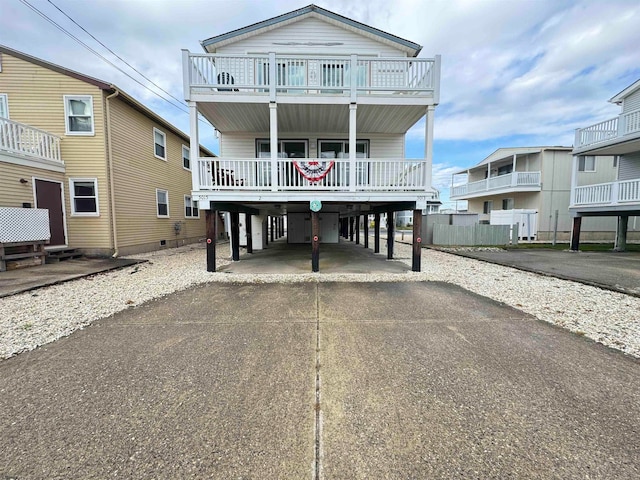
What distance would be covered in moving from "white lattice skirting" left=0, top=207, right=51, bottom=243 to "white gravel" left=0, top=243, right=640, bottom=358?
2658mm

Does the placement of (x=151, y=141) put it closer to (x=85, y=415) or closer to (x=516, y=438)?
(x=85, y=415)

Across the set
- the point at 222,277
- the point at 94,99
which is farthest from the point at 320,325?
the point at 94,99

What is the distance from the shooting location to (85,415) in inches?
84.7

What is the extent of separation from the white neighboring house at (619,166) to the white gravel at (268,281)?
6.98 meters

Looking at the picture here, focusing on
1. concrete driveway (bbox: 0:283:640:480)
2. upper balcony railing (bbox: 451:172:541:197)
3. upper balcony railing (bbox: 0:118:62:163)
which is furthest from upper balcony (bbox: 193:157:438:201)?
upper balcony railing (bbox: 451:172:541:197)

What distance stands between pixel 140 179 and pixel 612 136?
785 inches

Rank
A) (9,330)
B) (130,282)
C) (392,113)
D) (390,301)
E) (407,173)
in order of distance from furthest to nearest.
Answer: (392,113) → (407,173) → (130,282) → (390,301) → (9,330)

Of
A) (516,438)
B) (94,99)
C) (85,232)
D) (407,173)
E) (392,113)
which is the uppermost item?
(94,99)

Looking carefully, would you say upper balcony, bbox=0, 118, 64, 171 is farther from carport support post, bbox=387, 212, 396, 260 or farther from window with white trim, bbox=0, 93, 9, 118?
carport support post, bbox=387, 212, 396, 260

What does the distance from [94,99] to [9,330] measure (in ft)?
30.6

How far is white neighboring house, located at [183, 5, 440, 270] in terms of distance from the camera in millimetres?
7516

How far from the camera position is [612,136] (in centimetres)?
1166

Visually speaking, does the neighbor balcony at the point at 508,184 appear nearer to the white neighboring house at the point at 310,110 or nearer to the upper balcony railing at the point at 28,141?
the white neighboring house at the point at 310,110

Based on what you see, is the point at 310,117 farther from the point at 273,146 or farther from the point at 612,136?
the point at 612,136
